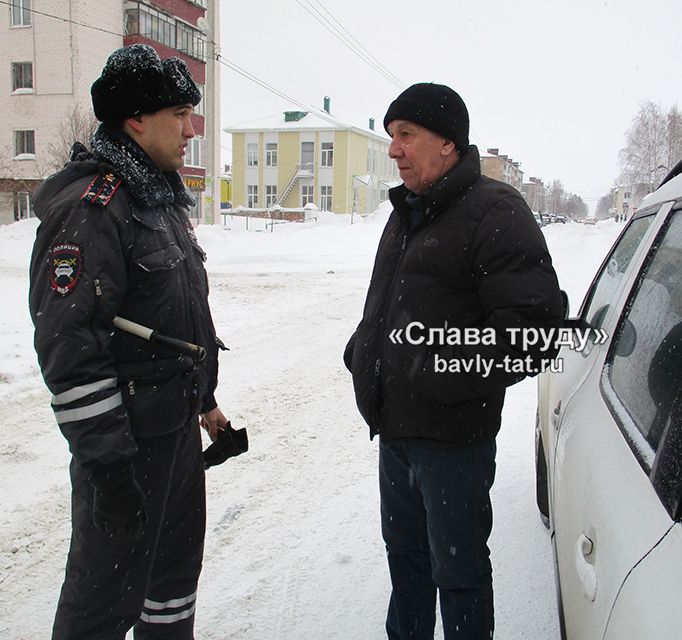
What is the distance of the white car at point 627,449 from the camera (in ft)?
3.74

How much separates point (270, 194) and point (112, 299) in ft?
177

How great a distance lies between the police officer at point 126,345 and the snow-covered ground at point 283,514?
630mm

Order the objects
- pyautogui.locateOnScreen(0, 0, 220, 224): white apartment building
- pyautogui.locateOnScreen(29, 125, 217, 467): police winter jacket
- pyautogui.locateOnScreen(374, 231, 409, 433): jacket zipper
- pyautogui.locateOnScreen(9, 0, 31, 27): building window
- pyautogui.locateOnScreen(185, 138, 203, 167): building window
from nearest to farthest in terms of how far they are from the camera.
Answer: pyautogui.locateOnScreen(29, 125, 217, 467): police winter jacket < pyautogui.locateOnScreen(374, 231, 409, 433): jacket zipper < pyautogui.locateOnScreen(0, 0, 220, 224): white apartment building < pyautogui.locateOnScreen(9, 0, 31, 27): building window < pyautogui.locateOnScreen(185, 138, 203, 167): building window

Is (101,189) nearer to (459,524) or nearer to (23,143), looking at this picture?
(459,524)

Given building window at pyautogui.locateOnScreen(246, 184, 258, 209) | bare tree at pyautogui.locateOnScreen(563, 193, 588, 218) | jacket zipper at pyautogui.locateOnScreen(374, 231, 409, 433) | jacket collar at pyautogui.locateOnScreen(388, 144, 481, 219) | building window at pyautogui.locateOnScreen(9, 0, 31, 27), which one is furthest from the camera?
bare tree at pyautogui.locateOnScreen(563, 193, 588, 218)

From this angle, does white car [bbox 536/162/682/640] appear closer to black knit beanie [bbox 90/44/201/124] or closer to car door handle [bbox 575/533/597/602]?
car door handle [bbox 575/533/597/602]

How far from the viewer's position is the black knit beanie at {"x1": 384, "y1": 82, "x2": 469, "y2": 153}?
6.60ft

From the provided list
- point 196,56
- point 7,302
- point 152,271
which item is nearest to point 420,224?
point 152,271

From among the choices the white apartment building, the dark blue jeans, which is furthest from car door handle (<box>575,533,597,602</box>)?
the white apartment building

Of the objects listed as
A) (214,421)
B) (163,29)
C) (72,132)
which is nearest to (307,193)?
(163,29)

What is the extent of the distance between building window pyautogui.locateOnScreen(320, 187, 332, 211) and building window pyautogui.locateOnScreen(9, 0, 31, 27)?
27.8 meters

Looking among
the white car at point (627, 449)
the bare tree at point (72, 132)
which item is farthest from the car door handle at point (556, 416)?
the bare tree at point (72, 132)

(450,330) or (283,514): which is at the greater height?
(450,330)

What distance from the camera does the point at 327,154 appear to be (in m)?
51.4
